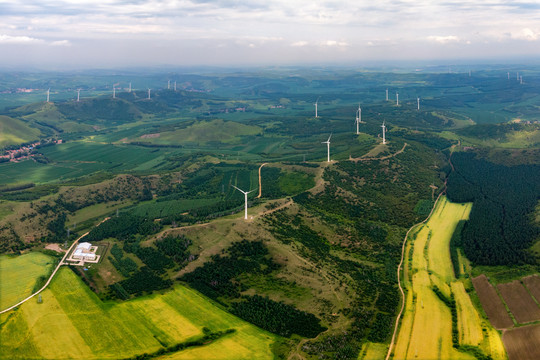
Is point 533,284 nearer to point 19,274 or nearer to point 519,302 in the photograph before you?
point 519,302

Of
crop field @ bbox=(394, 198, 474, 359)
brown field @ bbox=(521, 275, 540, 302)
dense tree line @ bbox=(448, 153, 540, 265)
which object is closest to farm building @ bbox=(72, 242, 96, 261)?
crop field @ bbox=(394, 198, 474, 359)

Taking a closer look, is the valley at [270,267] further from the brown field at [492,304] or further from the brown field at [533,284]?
the brown field at [492,304]

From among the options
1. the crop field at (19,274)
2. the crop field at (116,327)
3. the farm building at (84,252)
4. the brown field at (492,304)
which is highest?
the farm building at (84,252)

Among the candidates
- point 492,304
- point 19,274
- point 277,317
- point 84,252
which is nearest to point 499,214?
point 492,304

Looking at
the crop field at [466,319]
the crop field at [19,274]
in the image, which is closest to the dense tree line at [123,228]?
the crop field at [19,274]

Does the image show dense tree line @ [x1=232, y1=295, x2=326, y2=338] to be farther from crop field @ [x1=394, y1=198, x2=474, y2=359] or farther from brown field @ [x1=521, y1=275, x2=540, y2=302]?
brown field @ [x1=521, y1=275, x2=540, y2=302]

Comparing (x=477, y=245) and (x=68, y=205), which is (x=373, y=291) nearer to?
(x=477, y=245)
